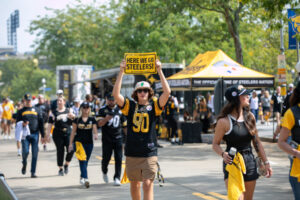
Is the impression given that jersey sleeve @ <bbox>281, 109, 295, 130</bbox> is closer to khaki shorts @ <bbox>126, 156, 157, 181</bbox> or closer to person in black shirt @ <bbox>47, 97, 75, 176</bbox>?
khaki shorts @ <bbox>126, 156, 157, 181</bbox>

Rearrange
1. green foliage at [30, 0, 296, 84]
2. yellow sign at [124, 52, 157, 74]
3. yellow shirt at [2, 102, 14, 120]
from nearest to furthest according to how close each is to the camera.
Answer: yellow sign at [124, 52, 157, 74], green foliage at [30, 0, 296, 84], yellow shirt at [2, 102, 14, 120]

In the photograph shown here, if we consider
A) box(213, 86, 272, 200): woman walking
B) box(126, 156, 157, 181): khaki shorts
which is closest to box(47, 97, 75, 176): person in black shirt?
box(126, 156, 157, 181): khaki shorts

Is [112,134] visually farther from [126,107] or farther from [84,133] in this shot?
[126,107]

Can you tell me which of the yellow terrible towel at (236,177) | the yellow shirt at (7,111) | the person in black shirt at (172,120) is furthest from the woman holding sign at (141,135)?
the yellow shirt at (7,111)

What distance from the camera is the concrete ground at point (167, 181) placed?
919 centimetres

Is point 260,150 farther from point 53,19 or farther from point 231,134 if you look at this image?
point 53,19

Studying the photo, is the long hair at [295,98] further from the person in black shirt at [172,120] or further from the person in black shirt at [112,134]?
the person in black shirt at [172,120]

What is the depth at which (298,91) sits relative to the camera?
194 inches

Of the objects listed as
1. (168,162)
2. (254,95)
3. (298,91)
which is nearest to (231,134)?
(298,91)

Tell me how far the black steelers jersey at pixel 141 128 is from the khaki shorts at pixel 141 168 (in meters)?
0.06

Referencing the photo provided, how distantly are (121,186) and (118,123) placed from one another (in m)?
1.21

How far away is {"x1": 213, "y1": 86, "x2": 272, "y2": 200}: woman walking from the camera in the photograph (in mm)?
5488

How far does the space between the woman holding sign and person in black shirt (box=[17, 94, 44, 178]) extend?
563 centimetres

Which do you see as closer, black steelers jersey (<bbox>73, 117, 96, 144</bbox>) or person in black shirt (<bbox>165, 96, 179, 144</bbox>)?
black steelers jersey (<bbox>73, 117, 96, 144</bbox>)
